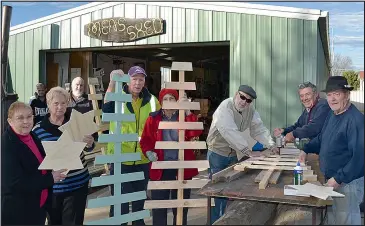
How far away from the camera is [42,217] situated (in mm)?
3312

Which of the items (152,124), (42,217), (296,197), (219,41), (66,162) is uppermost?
(219,41)

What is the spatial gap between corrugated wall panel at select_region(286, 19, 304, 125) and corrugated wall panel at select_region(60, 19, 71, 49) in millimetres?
5005

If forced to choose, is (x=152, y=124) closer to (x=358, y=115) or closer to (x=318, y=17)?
(x=358, y=115)

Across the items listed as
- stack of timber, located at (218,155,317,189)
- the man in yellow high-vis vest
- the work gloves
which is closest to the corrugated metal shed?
stack of timber, located at (218,155,317,189)

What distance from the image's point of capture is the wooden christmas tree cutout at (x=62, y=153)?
2.96 m

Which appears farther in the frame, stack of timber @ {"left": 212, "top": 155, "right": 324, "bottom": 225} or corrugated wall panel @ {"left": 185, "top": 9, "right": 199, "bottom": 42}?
corrugated wall panel @ {"left": 185, "top": 9, "right": 199, "bottom": 42}

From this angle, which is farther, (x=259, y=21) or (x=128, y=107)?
(x=259, y=21)

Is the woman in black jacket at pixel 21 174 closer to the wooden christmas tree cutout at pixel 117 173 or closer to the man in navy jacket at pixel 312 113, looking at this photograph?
the wooden christmas tree cutout at pixel 117 173

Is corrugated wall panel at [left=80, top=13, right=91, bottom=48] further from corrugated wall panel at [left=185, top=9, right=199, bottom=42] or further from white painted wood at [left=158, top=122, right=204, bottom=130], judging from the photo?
white painted wood at [left=158, top=122, right=204, bottom=130]

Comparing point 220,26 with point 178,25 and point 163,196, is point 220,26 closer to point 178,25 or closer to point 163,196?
point 178,25

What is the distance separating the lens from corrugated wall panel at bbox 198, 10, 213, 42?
8.10m

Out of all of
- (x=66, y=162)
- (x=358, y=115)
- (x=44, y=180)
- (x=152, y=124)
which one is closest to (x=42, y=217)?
(x=44, y=180)

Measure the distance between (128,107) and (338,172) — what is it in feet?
6.79

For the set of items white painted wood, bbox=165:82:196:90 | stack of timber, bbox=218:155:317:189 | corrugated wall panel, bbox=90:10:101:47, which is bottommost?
stack of timber, bbox=218:155:317:189
